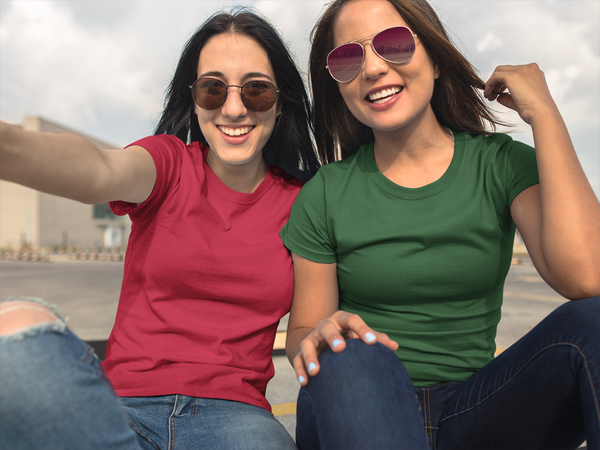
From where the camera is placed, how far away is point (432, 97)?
1.98m

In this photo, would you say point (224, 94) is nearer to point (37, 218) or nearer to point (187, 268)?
point (187, 268)

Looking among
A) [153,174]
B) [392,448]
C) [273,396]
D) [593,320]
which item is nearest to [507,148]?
[593,320]

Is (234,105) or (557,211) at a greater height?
(234,105)

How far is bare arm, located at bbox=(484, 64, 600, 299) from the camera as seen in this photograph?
1303mm

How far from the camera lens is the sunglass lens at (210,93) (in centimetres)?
189

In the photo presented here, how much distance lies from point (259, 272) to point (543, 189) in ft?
3.52

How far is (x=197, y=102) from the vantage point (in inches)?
75.9

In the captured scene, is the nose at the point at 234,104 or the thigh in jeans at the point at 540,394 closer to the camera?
the thigh in jeans at the point at 540,394

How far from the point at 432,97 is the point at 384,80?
456mm

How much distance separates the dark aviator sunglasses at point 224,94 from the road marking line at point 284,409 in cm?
202

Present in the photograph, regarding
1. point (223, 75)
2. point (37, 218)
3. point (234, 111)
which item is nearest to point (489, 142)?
point (234, 111)

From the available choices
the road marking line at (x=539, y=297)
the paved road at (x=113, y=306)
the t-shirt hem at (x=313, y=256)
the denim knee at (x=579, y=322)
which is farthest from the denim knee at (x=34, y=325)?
the road marking line at (x=539, y=297)

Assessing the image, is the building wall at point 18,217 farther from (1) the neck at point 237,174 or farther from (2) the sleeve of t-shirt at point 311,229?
(2) the sleeve of t-shirt at point 311,229

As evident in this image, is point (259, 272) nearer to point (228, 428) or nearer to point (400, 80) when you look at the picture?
point (228, 428)
